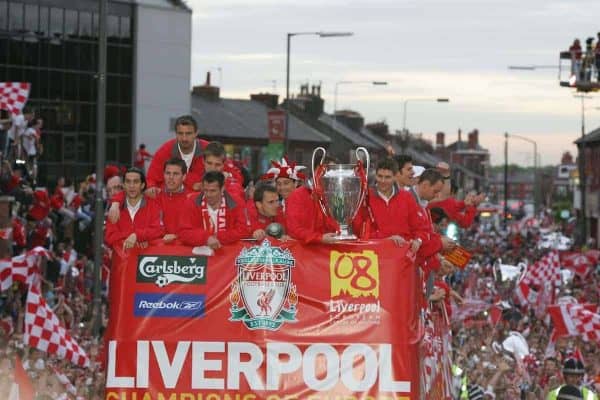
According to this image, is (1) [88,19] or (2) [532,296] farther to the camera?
(1) [88,19]

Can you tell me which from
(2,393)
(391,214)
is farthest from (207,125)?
(391,214)

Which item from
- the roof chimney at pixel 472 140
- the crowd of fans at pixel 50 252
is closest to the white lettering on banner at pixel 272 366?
the crowd of fans at pixel 50 252

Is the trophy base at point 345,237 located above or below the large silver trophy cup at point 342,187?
below

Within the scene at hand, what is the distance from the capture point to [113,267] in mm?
9102

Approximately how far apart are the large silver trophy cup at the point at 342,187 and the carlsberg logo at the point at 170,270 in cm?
87

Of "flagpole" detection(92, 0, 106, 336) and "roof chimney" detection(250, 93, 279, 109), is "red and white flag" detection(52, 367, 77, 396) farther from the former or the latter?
"roof chimney" detection(250, 93, 279, 109)

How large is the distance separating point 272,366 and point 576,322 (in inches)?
616

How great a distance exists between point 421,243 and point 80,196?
21.5 metres

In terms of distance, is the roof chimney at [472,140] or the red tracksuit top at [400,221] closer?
the red tracksuit top at [400,221]

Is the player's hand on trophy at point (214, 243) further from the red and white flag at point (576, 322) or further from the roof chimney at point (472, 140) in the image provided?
the roof chimney at point (472, 140)

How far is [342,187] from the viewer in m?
9.16

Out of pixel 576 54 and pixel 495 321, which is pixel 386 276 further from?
pixel 576 54

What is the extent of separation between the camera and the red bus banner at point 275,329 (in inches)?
341

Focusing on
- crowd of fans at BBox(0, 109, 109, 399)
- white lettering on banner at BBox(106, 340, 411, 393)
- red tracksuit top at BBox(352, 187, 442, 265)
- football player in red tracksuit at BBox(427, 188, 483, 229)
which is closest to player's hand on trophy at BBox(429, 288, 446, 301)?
red tracksuit top at BBox(352, 187, 442, 265)
